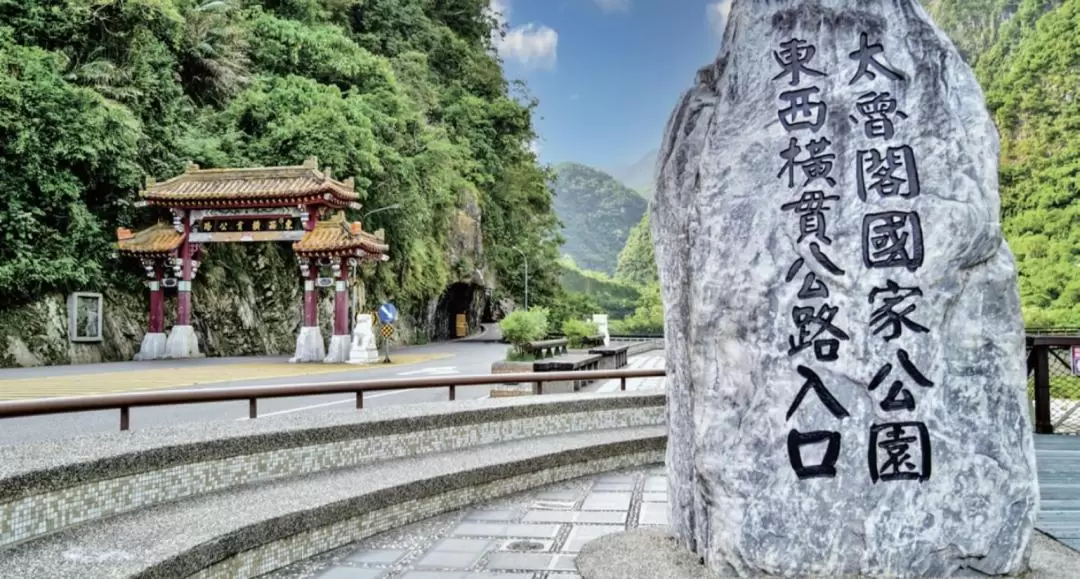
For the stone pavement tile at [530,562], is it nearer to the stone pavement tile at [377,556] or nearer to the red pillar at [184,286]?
the stone pavement tile at [377,556]

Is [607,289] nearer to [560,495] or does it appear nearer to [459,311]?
[459,311]

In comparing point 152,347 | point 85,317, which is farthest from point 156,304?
point 85,317

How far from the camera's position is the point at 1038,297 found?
3116 cm

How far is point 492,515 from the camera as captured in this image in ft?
13.8

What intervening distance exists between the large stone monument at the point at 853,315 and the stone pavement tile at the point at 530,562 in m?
0.72

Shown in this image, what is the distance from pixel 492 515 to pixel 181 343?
14491 mm

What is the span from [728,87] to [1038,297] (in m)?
35.3

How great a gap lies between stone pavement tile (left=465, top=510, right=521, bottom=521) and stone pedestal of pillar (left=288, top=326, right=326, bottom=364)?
43.5 ft

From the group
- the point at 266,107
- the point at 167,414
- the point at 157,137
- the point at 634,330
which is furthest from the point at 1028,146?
the point at 167,414

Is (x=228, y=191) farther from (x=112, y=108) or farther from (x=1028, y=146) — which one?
(x=1028, y=146)

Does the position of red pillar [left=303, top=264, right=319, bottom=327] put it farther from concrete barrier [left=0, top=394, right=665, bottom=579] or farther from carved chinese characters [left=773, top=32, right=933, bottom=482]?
carved chinese characters [left=773, top=32, right=933, bottom=482]

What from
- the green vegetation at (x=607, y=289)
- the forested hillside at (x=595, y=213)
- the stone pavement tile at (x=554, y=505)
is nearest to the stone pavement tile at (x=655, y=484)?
the stone pavement tile at (x=554, y=505)

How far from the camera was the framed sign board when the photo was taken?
14516mm

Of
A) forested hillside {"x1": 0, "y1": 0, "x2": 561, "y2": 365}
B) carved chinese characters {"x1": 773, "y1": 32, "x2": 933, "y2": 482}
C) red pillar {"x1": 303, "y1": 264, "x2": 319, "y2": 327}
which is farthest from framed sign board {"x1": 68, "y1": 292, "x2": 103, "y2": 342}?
carved chinese characters {"x1": 773, "y1": 32, "x2": 933, "y2": 482}
